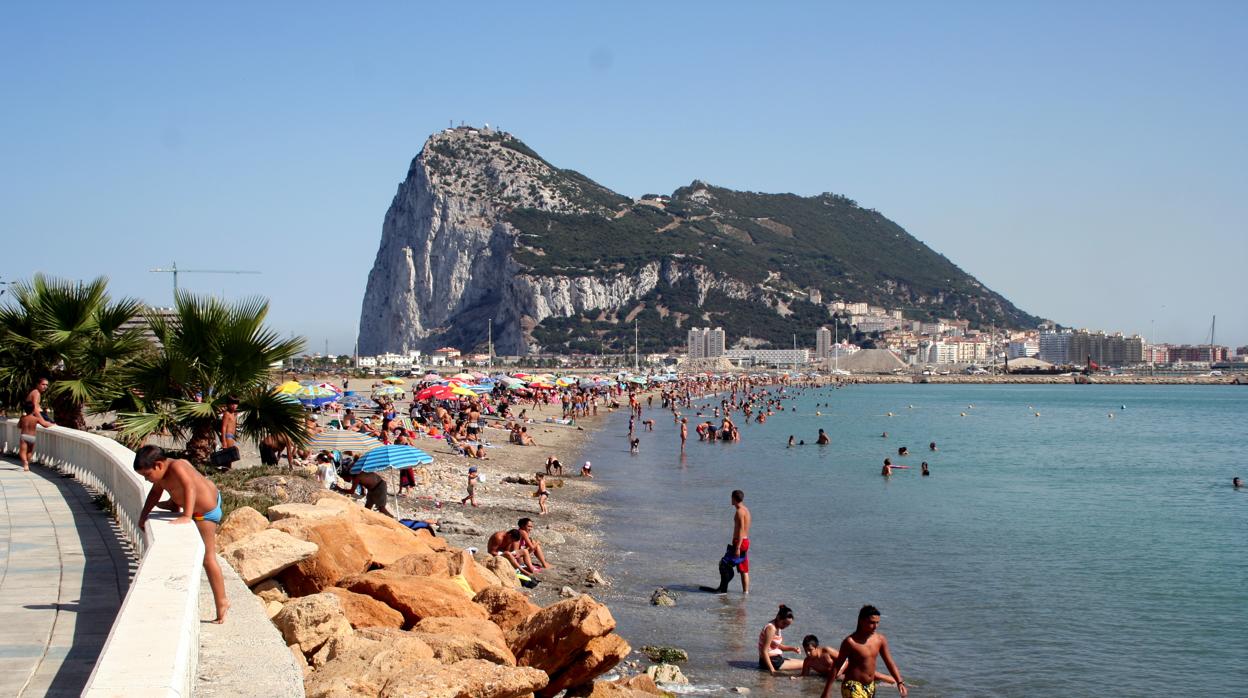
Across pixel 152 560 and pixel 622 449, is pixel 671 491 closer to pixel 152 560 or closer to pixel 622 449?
pixel 622 449

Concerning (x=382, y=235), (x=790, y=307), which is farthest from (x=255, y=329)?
(x=790, y=307)

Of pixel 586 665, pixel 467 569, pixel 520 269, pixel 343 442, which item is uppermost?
pixel 520 269

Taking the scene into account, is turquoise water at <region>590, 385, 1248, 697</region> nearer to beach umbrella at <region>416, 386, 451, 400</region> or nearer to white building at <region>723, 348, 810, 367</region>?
beach umbrella at <region>416, 386, 451, 400</region>

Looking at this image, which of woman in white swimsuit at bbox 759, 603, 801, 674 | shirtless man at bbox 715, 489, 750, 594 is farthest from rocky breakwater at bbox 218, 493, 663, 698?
shirtless man at bbox 715, 489, 750, 594

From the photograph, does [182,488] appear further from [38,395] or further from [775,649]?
[38,395]

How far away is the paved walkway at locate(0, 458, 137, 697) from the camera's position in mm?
4999

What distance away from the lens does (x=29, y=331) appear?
1440 cm

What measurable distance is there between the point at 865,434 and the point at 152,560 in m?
47.1

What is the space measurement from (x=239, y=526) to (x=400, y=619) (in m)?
1.78

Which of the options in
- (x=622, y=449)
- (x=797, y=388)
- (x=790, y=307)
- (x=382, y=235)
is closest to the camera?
(x=622, y=449)

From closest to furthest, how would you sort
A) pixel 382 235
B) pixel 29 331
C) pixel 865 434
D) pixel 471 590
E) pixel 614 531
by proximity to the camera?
pixel 471 590
pixel 29 331
pixel 614 531
pixel 865 434
pixel 382 235

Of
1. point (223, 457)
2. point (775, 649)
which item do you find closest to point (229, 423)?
point (223, 457)

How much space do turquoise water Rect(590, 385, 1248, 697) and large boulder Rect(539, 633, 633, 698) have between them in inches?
96.8

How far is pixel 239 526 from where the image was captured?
8.34 m
